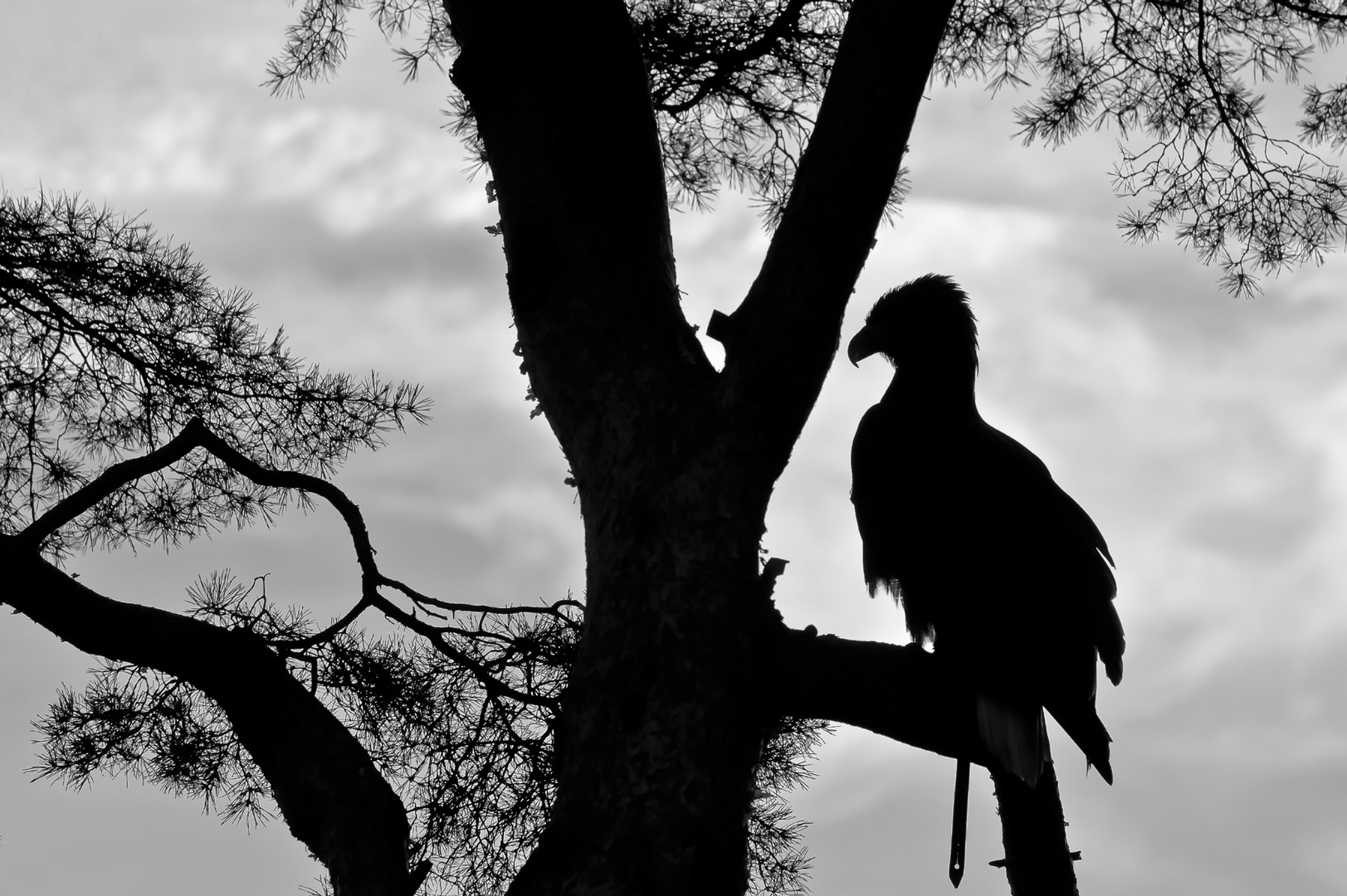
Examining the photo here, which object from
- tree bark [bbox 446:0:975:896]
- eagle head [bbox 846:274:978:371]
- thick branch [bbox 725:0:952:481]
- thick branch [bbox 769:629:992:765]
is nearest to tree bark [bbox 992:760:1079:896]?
thick branch [bbox 769:629:992:765]

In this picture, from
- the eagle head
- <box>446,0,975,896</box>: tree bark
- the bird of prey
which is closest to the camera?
<box>446,0,975,896</box>: tree bark

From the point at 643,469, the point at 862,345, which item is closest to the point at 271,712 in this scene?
the point at 643,469

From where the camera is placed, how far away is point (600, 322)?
182 cm

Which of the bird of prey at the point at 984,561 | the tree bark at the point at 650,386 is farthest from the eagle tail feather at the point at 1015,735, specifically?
the tree bark at the point at 650,386

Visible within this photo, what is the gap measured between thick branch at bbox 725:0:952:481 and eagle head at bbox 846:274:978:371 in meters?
1.20

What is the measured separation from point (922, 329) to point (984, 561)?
3.04 ft

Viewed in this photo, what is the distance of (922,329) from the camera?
309cm

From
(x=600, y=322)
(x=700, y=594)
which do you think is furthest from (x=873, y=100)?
(x=700, y=594)

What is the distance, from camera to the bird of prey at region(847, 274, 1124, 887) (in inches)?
82.0

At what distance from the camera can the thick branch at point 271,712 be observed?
1.68 metres

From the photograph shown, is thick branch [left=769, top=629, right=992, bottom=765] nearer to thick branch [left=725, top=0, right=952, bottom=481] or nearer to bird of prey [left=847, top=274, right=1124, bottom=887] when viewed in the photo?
bird of prey [left=847, top=274, right=1124, bottom=887]

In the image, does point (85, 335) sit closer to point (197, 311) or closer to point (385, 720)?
point (197, 311)

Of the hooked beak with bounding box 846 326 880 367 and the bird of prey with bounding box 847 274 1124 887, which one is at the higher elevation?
the hooked beak with bounding box 846 326 880 367

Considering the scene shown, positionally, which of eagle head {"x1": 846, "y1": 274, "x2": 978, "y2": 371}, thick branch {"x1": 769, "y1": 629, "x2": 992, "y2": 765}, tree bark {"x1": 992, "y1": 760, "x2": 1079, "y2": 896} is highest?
eagle head {"x1": 846, "y1": 274, "x2": 978, "y2": 371}
